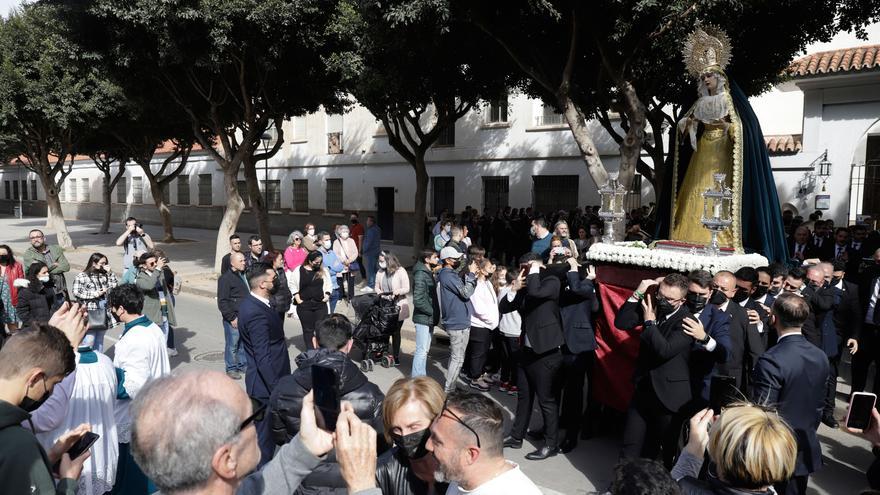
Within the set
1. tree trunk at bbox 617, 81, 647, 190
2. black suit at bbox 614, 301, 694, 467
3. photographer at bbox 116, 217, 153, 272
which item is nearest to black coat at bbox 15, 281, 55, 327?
photographer at bbox 116, 217, 153, 272

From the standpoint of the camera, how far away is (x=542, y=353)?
5.88 meters

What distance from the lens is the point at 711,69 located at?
6.83m

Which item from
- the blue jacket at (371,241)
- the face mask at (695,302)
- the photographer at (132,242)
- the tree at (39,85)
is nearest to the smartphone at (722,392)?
the face mask at (695,302)

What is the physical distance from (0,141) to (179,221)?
1039cm

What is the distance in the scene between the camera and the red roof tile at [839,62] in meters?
14.7

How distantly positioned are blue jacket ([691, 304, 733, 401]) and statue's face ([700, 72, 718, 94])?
10.4 feet

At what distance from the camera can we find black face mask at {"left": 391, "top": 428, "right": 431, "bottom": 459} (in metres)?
2.81

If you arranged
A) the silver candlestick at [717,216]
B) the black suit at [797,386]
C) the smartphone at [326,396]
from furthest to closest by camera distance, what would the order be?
1. the silver candlestick at [717,216]
2. the black suit at [797,386]
3. the smartphone at [326,396]

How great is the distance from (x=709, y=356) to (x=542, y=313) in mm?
1649

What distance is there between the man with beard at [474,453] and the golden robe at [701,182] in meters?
5.38

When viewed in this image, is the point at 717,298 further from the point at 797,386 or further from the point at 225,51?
the point at 225,51

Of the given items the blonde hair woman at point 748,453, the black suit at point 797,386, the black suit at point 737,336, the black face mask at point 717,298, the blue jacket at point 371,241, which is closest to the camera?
the blonde hair woman at point 748,453

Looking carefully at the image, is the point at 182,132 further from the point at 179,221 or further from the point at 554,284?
the point at 554,284

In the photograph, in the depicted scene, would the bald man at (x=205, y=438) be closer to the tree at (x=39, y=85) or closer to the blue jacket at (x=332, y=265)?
the blue jacket at (x=332, y=265)
